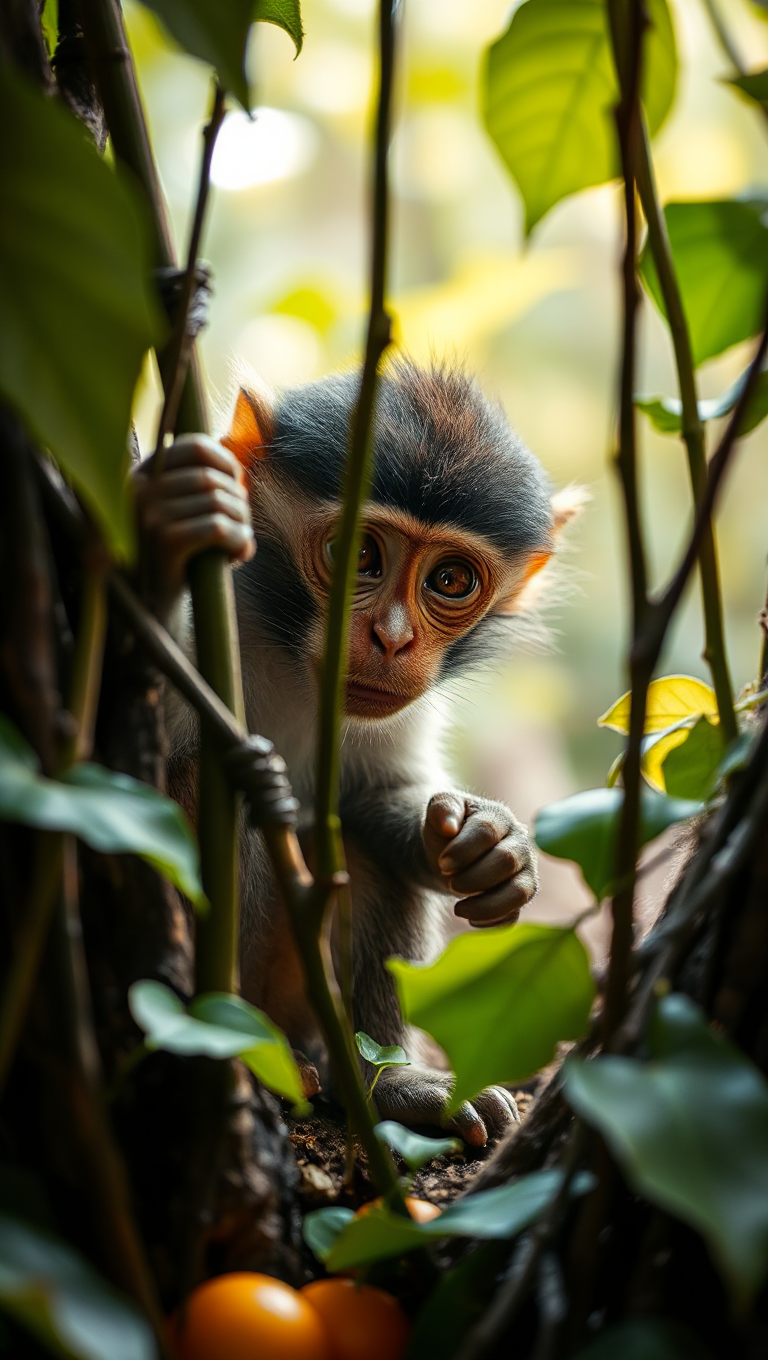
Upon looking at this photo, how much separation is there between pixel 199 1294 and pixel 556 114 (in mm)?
866

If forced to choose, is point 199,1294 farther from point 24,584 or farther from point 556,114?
point 556,114

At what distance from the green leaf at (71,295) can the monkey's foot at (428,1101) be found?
100 centimetres

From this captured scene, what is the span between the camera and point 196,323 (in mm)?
860

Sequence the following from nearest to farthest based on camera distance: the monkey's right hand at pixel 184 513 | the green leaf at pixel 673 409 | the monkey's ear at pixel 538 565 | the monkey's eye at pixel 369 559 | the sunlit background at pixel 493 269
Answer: the monkey's right hand at pixel 184 513
the green leaf at pixel 673 409
the monkey's eye at pixel 369 559
the monkey's ear at pixel 538 565
the sunlit background at pixel 493 269

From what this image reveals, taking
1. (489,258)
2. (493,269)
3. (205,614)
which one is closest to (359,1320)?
(205,614)

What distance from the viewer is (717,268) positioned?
2.77 ft

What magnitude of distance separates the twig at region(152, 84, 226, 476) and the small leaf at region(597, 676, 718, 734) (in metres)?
0.49

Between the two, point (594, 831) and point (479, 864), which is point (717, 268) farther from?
point (479, 864)

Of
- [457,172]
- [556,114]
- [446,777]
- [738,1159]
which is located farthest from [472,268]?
[457,172]

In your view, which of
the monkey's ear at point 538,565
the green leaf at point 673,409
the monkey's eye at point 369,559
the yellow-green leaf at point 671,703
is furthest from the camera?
the monkey's ear at point 538,565

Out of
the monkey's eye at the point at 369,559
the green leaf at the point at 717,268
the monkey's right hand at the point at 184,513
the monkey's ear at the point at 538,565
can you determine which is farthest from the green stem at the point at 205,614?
the monkey's ear at the point at 538,565

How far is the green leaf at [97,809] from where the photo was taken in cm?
52

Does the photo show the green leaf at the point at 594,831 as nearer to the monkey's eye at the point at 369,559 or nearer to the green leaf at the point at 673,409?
the green leaf at the point at 673,409

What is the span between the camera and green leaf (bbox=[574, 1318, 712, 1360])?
57cm
